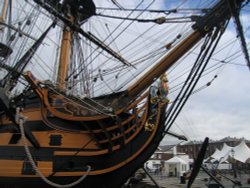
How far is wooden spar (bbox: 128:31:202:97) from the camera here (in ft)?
29.2

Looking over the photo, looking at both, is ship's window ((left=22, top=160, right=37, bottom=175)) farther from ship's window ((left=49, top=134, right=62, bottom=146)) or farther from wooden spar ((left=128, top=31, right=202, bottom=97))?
wooden spar ((left=128, top=31, right=202, bottom=97))

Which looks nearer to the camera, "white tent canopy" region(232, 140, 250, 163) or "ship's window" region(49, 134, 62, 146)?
"ship's window" region(49, 134, 62, 146)

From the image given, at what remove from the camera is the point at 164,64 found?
922 cm

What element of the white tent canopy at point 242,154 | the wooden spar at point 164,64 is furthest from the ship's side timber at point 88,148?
the white tent canopy at point 242,154

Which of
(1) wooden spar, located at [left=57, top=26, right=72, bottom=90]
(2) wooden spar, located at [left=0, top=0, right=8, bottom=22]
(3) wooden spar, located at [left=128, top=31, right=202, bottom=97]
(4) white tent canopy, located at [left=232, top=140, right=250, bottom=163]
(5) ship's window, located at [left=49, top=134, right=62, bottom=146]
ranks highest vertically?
(2) wooden spar, located at [left=0, top=0, right=8, bottom=22]

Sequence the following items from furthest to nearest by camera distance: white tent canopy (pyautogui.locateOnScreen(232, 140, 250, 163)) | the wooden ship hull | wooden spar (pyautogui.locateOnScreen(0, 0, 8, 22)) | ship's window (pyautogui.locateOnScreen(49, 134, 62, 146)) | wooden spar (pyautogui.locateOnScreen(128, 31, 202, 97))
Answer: white tent canopy (pyautogui.locateOnScreen(232, 140, 250, 163)) < wooden spar (pyautogui.locateOnScreen(0, 0, 8, 22)) < ship's window (pyautogui.locateOnScreen(49, 134, 62, 146)) < the wooden ship hull < wooden spar (pyautogui.locateOnScreen(128, 31, 202, 97))

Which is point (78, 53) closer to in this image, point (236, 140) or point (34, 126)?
point (34, 126)

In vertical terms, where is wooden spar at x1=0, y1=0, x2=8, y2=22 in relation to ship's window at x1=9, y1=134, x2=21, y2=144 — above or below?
above

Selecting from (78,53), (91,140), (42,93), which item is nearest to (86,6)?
(78,53)

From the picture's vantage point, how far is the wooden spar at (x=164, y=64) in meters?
8.91

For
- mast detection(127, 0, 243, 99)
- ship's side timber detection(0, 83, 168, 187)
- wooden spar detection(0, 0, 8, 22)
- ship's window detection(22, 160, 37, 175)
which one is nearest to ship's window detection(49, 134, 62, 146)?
ship's side timber detection(0, 83, 168, 187)

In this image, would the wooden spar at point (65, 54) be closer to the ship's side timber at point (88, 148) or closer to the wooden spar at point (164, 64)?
the ship's side timber at point (88, 148)

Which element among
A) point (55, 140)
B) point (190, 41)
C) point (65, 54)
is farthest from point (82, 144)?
point (65, 54)

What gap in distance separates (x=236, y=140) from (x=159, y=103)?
255 ft
